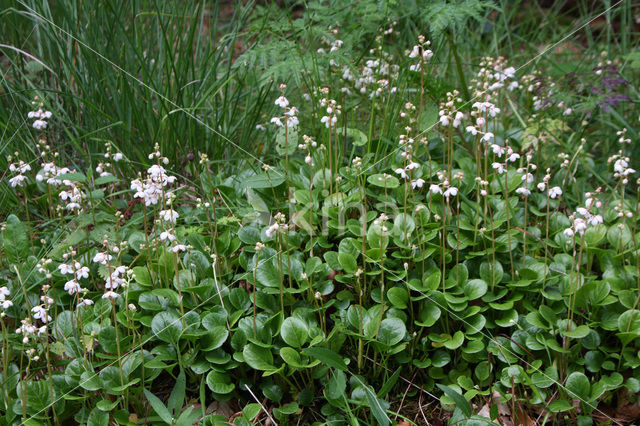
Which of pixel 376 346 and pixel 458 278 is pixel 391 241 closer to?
pixel 458 278

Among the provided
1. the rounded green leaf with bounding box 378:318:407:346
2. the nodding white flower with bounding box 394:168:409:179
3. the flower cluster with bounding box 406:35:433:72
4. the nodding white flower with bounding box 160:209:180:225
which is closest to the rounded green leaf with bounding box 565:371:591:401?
the rounded green leaf with bounding box 378:318:407:346

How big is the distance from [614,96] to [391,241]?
1429 mm

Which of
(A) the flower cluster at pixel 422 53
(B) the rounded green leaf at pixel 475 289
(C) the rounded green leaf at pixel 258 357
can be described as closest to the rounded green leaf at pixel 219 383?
(C) the rounded green leaf at pixel 258 357

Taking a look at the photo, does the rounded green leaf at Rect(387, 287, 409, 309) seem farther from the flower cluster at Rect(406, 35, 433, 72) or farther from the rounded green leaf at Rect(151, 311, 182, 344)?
the flower cluster at Rect(406, 35, 433, 72)

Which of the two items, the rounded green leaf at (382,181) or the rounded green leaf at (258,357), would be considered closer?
the rounded green leaf at (258,357)

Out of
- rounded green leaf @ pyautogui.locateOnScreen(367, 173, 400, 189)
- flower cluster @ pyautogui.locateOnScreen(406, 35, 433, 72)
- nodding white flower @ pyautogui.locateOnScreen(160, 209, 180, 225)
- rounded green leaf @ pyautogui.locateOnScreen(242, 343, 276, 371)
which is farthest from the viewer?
rounded green leaf @ pyautogui.locateOnScreen(367, 173, 400, 189)

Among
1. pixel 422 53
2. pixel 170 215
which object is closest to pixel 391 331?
pixel 170 215

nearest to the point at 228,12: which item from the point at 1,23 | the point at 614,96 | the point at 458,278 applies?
the point at 1,23

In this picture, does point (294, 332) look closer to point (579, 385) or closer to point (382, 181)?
point (382, 181)

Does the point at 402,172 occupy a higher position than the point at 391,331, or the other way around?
the point at 402,172

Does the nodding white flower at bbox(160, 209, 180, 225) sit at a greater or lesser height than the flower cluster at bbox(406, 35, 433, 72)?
lesser

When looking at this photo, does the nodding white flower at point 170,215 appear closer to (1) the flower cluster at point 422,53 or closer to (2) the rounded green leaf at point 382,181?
(2) the rounded green leaf at point 382,181

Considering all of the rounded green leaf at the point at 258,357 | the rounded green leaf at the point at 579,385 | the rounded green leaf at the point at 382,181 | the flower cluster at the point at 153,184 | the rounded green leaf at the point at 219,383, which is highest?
the flower cluster at the point at 153,184

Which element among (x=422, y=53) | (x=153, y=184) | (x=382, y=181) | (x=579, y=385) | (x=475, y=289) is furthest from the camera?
(x=382, y=181)
